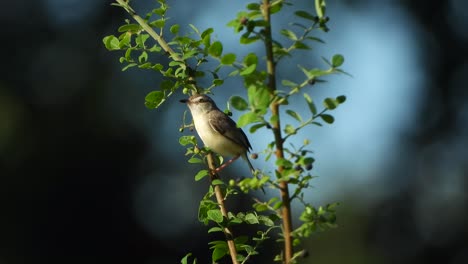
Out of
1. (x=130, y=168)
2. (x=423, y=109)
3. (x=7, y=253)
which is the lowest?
(x=7, y=253)

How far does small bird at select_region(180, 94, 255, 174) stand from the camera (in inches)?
171

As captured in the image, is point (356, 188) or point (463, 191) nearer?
point (463, 191)

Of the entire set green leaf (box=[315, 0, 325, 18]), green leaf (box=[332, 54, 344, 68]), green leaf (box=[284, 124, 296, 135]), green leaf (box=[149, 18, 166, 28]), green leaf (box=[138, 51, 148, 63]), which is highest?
green leaf (box=[149, 18, 166, 28])

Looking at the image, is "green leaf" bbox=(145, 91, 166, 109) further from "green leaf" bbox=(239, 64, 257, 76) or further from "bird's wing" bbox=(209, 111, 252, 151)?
"bird's wing" bbox=(209, 111, 252, 151)

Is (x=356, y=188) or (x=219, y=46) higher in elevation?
(x=356, y=188)

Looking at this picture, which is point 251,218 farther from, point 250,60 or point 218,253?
point 250,60

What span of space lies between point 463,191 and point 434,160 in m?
1.47

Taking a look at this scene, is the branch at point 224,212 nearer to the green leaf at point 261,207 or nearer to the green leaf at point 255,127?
the green leaf at point 261,207

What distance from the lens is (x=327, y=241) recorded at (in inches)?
1078

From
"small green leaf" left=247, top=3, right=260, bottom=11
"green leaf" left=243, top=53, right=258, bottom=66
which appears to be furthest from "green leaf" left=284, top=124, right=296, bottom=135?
"small green leaf" left=247, top=3, right=260, bottom=11

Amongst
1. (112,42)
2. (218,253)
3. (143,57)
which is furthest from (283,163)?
(112,42)

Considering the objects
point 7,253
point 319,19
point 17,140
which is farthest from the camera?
point 17,140

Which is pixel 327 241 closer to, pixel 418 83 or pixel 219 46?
pixel 418 83

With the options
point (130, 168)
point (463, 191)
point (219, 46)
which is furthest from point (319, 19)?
point (463, 191)
